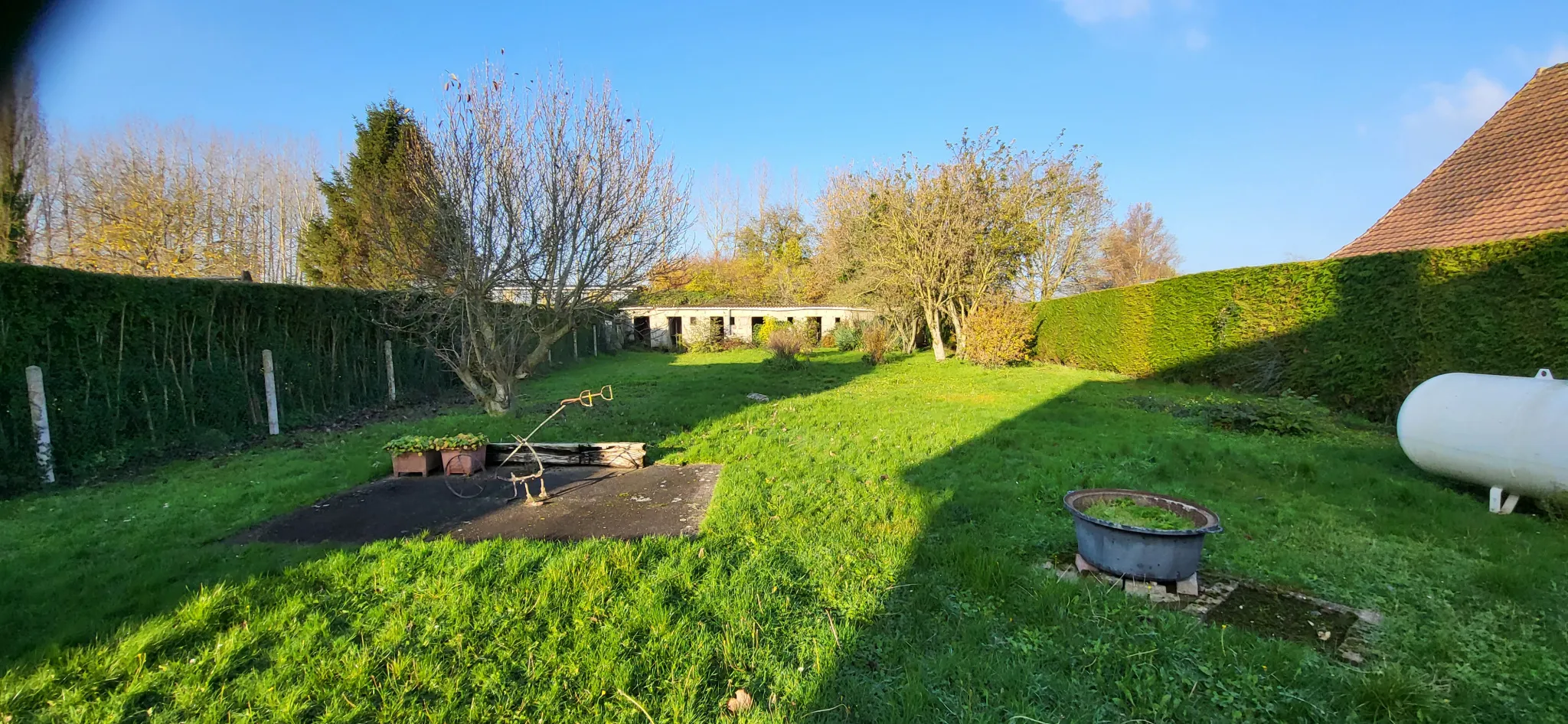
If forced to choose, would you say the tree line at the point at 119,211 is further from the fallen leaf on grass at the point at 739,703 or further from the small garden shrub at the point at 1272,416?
the small garden shrub at the point at 1272,416

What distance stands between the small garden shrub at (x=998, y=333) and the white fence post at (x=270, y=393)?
14.9 meters

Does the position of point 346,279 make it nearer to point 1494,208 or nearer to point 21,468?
point 21,468

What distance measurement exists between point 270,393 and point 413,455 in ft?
13.2

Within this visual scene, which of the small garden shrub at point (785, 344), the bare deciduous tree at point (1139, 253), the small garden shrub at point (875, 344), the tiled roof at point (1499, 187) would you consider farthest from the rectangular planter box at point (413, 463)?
the bare deciduous tree at point (1139, 253)

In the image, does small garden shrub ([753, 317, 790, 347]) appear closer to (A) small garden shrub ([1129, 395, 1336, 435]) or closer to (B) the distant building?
(B) the distant building

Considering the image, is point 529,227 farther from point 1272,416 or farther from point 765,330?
point 765,330

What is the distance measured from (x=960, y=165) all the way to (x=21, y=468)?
19.0m

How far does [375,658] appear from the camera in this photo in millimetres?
2289

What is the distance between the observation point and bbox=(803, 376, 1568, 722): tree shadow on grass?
2.08 meters

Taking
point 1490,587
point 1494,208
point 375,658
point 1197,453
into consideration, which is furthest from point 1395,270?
point 375,658

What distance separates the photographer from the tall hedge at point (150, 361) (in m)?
5.00

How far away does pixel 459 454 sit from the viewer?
5328 mm

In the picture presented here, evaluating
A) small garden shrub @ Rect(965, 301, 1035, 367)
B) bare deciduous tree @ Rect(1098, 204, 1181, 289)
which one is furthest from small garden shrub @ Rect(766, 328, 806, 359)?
bare deciduous tree @ Rect(1098, 204, 1181, 289)

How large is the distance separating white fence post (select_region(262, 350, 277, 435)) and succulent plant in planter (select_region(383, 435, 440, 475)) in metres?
3.60
